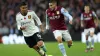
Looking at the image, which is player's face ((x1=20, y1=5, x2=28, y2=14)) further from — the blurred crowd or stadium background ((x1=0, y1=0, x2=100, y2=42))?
the blurred crowd

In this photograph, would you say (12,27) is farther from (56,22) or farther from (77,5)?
(56,22)

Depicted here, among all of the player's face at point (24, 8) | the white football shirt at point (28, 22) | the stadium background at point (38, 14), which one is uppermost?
the player's face at point (24, 8)

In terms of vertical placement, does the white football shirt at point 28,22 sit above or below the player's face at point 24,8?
below

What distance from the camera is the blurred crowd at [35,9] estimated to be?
93.8ft

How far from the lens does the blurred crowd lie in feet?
93.8

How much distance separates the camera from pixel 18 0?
30.9 m

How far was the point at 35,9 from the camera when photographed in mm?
29922

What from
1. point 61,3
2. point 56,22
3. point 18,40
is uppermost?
point 56,22

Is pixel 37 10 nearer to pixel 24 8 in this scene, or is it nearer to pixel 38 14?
pixel 38 14

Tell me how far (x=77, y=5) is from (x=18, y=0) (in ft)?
16.1

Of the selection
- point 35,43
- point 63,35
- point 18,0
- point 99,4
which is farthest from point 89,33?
point 18,0

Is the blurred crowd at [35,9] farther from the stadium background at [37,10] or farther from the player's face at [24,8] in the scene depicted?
the player's face at [24,8]

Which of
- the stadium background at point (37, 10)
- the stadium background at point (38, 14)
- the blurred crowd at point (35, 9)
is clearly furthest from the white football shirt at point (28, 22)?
the blurred crowd at point (35, 9)

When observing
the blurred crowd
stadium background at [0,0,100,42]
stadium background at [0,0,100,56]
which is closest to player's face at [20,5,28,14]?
stadium background at [0,0,100,56]
